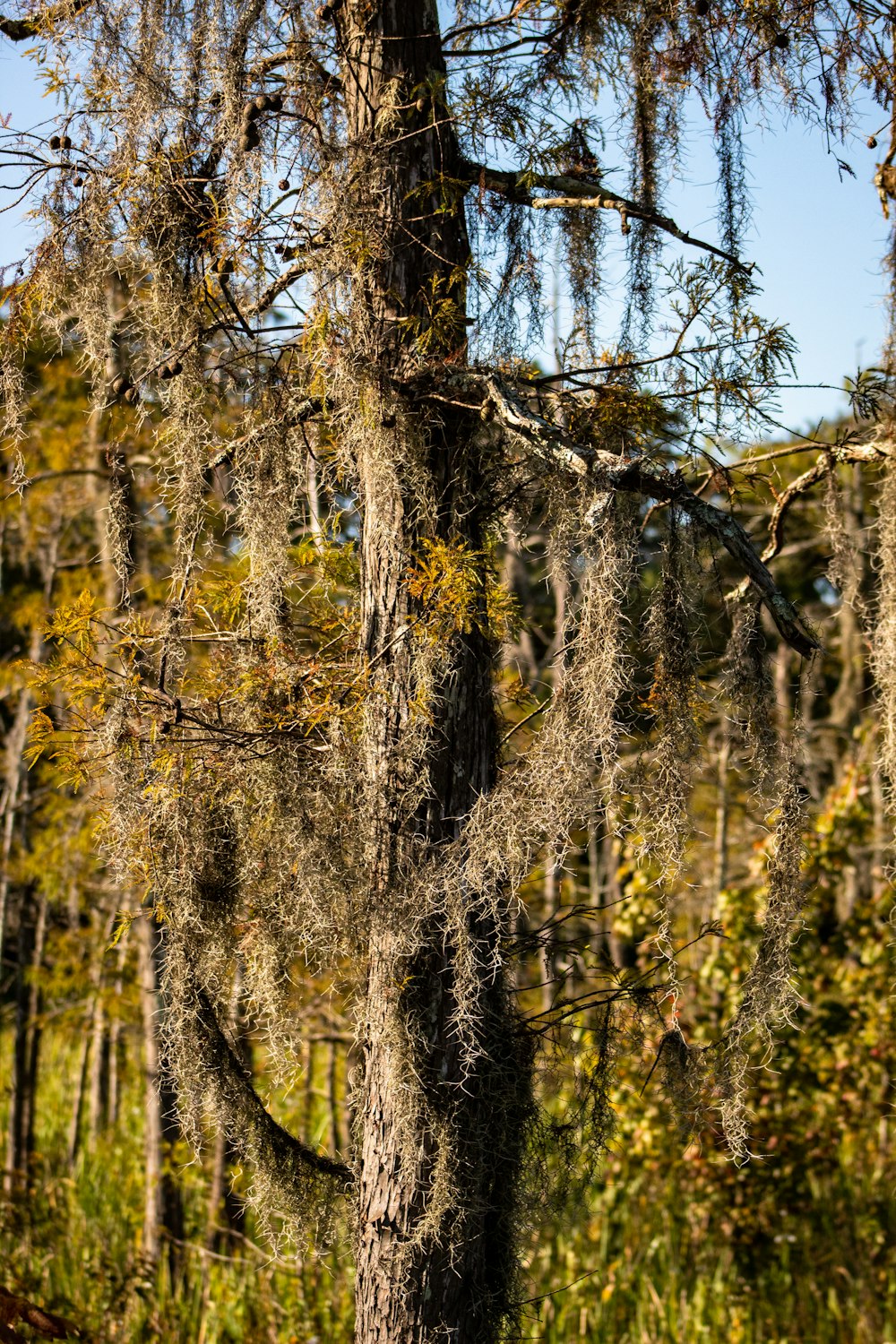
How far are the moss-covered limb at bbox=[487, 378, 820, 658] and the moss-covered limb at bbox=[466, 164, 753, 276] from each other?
0.52m

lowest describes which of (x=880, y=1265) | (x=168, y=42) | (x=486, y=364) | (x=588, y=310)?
(x=880, y=1265)

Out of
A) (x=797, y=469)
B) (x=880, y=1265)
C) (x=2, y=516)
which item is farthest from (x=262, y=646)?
(x=797, y=469)

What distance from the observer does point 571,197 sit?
253 cm

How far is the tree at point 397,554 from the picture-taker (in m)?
2.21

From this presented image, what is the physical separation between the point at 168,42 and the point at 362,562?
128 cm

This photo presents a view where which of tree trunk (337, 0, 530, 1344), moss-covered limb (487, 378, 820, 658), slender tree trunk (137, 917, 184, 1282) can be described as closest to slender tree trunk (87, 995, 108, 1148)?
slender tree trunk (137, 917, 184, 1282)

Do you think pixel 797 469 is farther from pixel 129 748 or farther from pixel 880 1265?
pixel 129 748

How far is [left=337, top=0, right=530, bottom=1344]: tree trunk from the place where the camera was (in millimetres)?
2260

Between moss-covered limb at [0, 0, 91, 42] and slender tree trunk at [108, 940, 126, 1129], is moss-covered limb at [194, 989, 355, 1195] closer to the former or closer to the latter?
moss-covered limb at [0, 0, 91, 42]

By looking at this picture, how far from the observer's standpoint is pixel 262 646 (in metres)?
2.48

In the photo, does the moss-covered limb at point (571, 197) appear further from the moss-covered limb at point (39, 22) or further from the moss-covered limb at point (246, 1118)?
the moss-covered limb at point (246, 1118)

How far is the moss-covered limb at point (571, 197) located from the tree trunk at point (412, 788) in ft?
0.32

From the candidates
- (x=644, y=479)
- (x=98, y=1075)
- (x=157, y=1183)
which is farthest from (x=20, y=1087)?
(x=644, y=479)

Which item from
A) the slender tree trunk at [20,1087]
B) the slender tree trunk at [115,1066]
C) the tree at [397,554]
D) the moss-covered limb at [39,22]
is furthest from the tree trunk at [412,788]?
the slender tree trunk at [115,1066]
